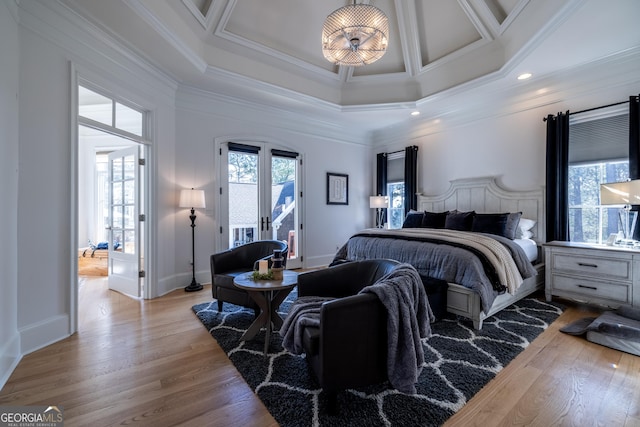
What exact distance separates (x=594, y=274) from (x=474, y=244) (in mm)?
1397

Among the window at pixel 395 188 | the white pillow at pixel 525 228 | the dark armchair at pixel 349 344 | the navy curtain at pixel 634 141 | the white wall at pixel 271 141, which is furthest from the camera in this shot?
the window at pixel 395 188

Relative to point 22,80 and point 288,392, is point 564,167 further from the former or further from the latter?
point 22,80

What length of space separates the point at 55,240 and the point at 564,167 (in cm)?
586

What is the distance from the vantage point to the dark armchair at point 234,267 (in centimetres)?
288

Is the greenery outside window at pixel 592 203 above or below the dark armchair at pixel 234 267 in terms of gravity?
above

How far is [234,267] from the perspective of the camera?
10.9 ft

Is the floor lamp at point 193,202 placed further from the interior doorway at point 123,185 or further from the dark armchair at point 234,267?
the dark armchair at point 234,267

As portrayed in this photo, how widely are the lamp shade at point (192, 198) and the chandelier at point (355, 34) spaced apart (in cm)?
252

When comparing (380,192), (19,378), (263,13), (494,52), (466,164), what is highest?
(263,13)

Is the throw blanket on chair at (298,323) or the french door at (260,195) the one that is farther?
the french door at (260,195)

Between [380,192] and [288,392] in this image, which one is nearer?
[288,392]

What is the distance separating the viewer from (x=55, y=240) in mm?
2508

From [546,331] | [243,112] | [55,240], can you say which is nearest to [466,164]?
[546,331]

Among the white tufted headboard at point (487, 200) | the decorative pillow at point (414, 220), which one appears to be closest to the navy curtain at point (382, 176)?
the white tufted headboard at point (487, 200)
